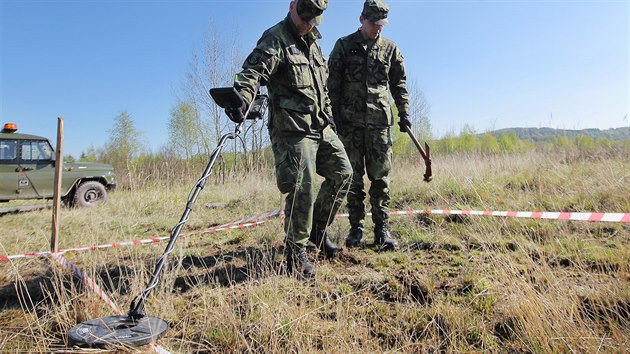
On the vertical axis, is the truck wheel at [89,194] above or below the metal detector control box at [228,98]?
below

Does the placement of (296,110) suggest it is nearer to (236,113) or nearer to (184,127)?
(236,113)

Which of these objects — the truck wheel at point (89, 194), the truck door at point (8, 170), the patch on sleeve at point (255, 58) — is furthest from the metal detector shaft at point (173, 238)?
the truck door at point (8, 170)

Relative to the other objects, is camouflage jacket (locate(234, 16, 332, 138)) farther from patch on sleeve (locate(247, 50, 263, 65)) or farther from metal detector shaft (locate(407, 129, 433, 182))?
metal detector shaft (locate(407, 129, 433, 182))

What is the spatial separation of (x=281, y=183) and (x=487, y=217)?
2221mm

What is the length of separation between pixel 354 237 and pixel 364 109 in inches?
44.1

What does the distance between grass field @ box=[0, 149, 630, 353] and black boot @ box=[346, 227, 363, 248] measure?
0.30 ft

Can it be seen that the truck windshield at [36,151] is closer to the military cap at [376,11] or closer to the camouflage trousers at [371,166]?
the camouflage trousers at [371,166]

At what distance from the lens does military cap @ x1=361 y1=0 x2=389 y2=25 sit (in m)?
3.07

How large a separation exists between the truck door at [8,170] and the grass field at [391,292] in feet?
16.4

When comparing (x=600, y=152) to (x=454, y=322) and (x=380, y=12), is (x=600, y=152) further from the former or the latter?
(x=454, y=322)

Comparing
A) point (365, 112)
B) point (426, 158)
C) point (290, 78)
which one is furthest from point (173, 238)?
point (426, 158)

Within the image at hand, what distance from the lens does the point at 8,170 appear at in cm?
804

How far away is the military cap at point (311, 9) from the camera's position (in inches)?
98.3

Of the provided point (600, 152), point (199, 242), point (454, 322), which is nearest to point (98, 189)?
point (199, 242)
